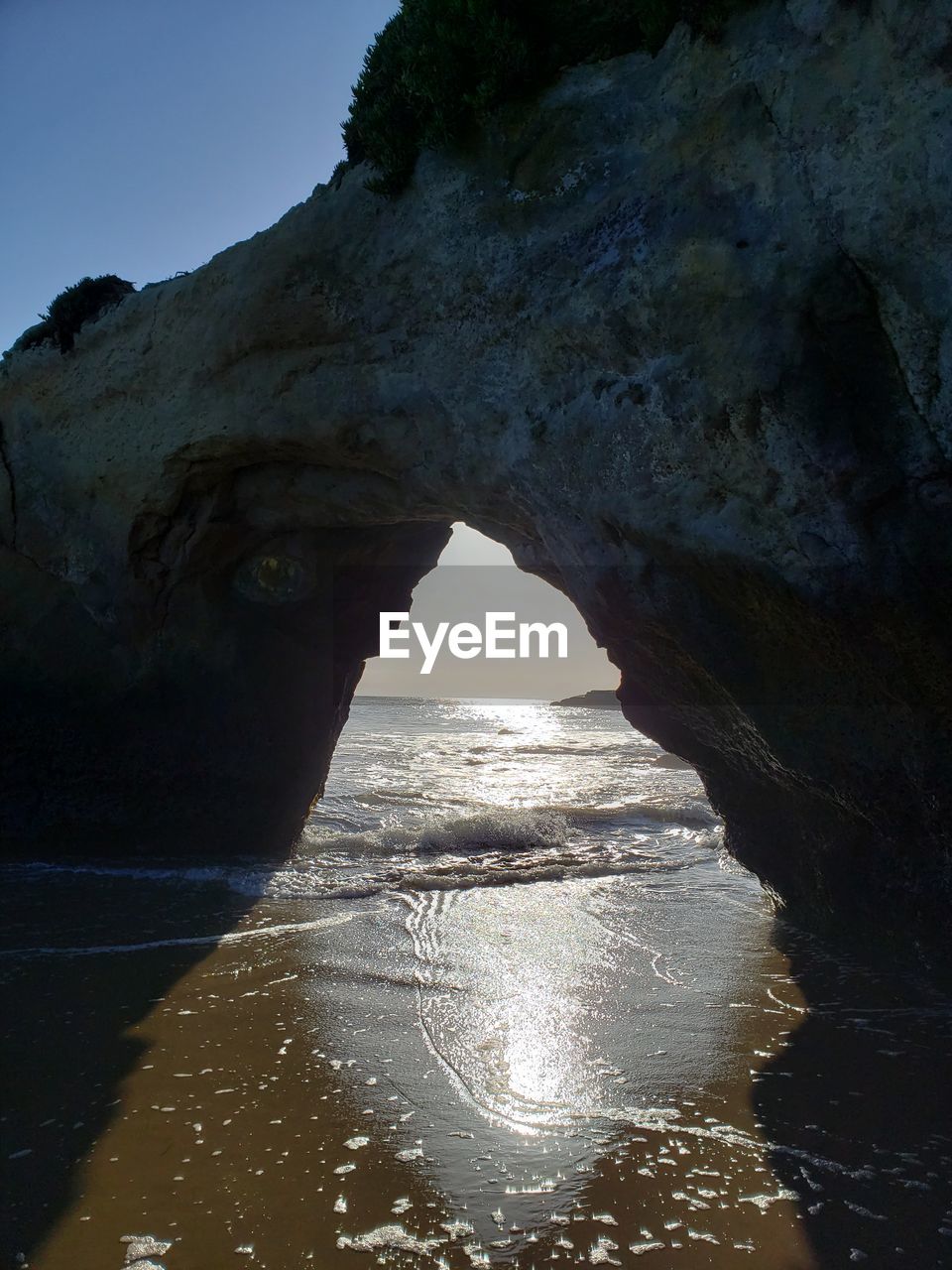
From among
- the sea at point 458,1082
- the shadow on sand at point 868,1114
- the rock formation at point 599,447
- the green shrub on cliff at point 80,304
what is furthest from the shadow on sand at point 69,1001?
the green shrub on cliff at point 80,304

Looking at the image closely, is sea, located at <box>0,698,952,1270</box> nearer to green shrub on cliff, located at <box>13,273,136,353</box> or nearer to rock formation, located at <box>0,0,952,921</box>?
rock formation, located at <box>0,0,952,921</box>

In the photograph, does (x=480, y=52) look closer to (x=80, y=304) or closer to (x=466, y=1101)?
(x=80, y=304)

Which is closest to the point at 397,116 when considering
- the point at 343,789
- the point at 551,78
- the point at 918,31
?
the point at 551,78

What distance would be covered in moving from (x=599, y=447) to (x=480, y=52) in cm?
273

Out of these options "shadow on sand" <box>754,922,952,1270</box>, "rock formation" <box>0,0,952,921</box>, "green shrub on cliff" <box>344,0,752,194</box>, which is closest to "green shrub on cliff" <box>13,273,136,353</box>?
"rock formation" <box>0,0,952,921</box>

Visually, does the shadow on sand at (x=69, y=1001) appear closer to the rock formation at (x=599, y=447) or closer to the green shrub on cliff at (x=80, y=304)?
the rock formation at (x=599, y=447)

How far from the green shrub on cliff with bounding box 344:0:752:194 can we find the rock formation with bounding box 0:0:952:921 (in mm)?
165

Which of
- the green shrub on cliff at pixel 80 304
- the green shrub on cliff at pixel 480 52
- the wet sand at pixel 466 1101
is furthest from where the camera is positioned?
the green shrub on cliff at pixel 80 304

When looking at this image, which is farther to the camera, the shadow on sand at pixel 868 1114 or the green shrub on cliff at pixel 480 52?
the green shrub on cliff at pixel 480 52

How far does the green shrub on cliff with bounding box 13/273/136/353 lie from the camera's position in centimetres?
894

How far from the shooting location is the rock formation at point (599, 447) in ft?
15.3

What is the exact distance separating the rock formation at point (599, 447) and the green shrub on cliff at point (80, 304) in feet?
0.61

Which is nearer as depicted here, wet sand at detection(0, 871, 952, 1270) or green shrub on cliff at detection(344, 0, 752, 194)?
Result: wet sand at detection(0, 871, 952, 1270)

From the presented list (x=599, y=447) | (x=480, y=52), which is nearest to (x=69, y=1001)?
(x=599, y=447)
